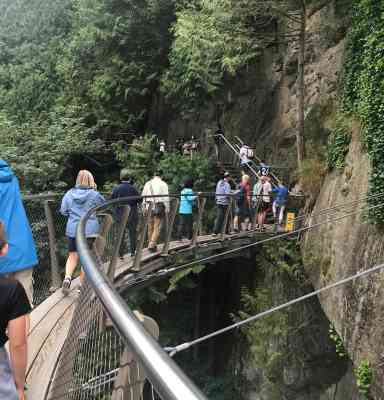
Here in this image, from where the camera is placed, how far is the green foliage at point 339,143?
35.0ft

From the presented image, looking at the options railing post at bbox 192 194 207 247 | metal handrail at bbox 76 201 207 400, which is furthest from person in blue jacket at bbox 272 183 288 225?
metal handrail at bbox 76 201 207 400

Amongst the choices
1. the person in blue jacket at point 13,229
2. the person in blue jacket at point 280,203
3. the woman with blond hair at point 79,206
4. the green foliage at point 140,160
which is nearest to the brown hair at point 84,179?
the woman with blond hair at point 79,206

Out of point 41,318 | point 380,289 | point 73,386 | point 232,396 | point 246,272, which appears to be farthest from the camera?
point 246,272

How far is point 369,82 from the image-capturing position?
30.1 feet

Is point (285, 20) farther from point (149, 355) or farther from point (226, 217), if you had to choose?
point (149, 355)

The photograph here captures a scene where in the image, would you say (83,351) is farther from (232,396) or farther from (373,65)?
(232,396)

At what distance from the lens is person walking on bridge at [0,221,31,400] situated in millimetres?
1852

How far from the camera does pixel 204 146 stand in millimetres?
21266

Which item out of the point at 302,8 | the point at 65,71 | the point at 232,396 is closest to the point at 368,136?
the point at 302,8

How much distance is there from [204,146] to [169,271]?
14247 mm

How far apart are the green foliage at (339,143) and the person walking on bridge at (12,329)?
991 centimetres

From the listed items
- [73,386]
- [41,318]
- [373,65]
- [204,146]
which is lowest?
→ [41,318]

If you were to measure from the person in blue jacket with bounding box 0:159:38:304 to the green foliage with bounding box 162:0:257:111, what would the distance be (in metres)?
12.3

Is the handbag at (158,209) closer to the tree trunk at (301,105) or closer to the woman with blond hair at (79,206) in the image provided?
the woman with blond hair at (79,206)
